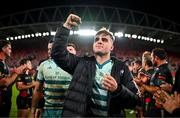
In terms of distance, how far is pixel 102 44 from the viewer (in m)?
4.25

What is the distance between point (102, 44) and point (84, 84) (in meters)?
0.65

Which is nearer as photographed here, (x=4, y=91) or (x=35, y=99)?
(x=35, y=99)

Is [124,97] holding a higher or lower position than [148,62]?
lower

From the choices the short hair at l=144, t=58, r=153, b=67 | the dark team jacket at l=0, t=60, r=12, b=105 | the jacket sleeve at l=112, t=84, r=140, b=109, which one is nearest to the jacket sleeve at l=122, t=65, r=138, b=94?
the jacket sleeve at l=112, t=84, r=140, b=109

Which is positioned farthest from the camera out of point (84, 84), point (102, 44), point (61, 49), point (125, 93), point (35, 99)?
point (35, 99)

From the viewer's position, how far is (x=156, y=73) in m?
6.56

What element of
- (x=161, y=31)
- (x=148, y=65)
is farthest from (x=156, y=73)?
(x=161, y=31)

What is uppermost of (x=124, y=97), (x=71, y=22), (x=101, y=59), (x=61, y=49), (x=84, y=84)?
(x=71, y=22)

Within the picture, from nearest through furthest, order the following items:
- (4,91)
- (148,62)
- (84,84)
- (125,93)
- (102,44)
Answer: (125,93), (84,84), (102,44), (4,91), (148,62)

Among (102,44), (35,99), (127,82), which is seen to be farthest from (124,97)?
(35,99)

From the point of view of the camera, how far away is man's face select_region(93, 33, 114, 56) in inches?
166

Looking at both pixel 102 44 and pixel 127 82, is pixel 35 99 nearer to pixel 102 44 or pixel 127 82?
pixel 102 44

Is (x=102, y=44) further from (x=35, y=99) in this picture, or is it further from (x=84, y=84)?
(x=35, y=99)

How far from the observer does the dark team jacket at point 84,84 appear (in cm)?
385
